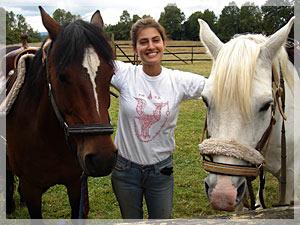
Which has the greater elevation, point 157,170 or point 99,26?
point 99,26

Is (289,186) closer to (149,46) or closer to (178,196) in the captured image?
(149,46)

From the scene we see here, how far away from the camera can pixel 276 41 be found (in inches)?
92.3

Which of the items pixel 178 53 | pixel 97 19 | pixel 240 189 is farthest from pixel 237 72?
pixel 178 53

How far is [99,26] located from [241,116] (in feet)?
3.97

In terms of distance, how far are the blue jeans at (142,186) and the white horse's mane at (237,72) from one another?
80 centimetres

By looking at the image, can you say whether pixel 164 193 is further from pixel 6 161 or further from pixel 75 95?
pixel 6 161

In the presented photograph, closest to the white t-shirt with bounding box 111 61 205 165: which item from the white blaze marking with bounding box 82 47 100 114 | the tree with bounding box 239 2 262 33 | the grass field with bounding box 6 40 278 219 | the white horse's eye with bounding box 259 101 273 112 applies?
the white blaze marking with bounding box 82 47 100 114

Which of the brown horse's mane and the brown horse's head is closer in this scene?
the brown horse's head

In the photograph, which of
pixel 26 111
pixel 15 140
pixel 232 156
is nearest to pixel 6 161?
pixel 15 140

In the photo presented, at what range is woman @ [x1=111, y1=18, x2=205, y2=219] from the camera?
107 inches

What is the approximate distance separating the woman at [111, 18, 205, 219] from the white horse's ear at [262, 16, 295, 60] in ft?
1.85

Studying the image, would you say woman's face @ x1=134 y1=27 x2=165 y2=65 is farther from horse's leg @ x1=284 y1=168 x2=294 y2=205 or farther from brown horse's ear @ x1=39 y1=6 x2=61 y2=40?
horse's leg @ x1=284 y1=168 x2=294 y2=205

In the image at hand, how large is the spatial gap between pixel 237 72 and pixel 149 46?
70 cm

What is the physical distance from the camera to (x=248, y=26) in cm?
1359
